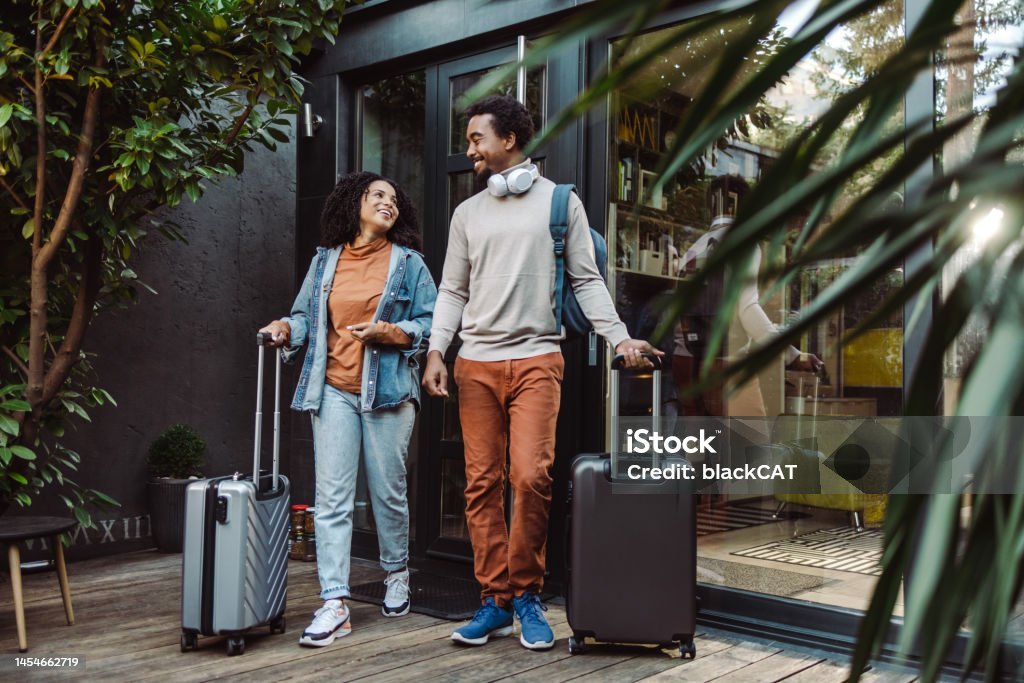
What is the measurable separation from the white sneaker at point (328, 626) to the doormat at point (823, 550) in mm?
1371

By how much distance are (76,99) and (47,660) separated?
1831 millimetres

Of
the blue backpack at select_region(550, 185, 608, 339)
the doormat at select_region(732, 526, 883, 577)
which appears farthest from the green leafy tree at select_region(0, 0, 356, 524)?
the doormat at select_region(732, 526, 883, 577)

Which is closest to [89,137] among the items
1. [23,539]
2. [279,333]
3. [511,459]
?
[279,333]

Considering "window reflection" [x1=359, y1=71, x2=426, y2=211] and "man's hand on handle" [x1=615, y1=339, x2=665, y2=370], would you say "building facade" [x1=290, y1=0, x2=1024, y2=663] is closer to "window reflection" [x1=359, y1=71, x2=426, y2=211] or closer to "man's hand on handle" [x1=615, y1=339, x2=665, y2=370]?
"window reflection" [x1=359, y1=71, x2=426, y2=211]

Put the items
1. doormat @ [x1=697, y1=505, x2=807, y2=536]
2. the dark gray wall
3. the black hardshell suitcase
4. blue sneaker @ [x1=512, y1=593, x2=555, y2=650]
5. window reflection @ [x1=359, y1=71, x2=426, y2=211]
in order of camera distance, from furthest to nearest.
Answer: the dark gray wall
window reflection @ [x1=359, y1=71, x2=426, y2=211]
doormat @ [x1=697, y1=505, x2=807, y2=536]
blue sneaker @ [x1=512, y1=593, x2=555, y2=650]
the black hardshell suitcase

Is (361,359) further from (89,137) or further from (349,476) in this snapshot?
(89,137)

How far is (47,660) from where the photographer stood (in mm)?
2463

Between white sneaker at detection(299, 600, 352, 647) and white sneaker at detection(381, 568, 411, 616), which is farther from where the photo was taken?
white sneaker at detection(381, 568, 411, 616)

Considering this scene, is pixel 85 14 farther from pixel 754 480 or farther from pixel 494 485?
pixel 754 480

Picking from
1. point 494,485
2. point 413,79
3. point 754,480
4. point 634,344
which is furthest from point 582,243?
point 413,79

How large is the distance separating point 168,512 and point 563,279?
2337mm

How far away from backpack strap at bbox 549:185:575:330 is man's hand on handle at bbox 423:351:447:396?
1.30 ft

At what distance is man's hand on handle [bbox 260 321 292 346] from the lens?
8.98 feet

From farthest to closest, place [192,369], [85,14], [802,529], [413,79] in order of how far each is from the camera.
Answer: [192,369] < [413,79] < [802,529] < [85,14]
